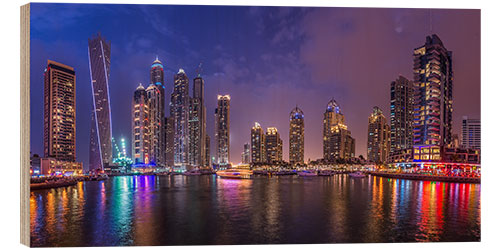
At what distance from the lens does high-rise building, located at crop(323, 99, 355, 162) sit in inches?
4338

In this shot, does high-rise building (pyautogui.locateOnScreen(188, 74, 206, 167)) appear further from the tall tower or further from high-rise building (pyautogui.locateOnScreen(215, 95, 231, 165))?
the tall tower

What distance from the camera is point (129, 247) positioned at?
9.38 metres

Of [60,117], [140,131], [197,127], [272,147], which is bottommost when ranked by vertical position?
[272,147]

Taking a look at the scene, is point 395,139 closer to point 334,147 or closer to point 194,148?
point 334,147

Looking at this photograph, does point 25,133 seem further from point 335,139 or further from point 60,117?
point 335,139

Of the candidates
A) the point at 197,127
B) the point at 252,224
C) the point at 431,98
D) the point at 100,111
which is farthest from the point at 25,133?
the point at 197,127

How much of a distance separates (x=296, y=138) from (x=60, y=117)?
6780cm

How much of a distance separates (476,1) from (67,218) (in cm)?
1908

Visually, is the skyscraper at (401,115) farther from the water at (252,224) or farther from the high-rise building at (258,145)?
the water at (252,224)

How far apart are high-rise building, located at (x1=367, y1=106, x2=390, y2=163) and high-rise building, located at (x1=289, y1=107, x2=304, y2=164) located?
25751 millimetres

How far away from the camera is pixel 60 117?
6138 cm

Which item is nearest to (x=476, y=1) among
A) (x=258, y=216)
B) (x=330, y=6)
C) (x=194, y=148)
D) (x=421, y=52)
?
(x=330, y=6)

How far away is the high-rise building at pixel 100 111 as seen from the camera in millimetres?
65075

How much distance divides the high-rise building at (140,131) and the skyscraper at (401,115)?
71.8 m
